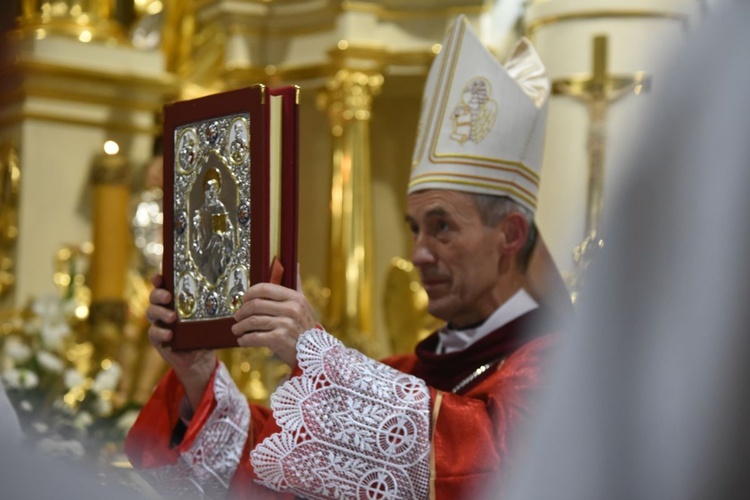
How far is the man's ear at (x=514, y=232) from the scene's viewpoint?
3.12 metres

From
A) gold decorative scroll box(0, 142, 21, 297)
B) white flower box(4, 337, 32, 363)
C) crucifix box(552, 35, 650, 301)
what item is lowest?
white flower box(4, 337, 32, 363)

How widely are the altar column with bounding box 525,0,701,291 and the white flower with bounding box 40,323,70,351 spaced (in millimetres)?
1832

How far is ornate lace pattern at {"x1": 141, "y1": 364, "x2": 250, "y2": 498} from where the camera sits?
285 cm

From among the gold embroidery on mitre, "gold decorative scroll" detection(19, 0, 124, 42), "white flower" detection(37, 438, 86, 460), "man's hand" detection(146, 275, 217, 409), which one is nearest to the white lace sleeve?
"man's hand" detection(146, 275, 217, 409)

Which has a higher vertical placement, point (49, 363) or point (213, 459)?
point (49, 363)

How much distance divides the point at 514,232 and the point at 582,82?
5.87 feet

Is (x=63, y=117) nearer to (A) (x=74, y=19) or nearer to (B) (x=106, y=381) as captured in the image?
(A) (x=74, y=19)

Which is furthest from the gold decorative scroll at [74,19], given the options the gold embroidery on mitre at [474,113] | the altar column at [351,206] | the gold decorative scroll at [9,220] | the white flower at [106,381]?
the gold embroidery on mitre at [474,113]

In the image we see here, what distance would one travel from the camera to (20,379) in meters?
4.34

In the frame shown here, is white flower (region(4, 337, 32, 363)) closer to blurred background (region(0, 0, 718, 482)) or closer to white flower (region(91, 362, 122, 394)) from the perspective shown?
blurred background (region(0, 0, 718, 482))

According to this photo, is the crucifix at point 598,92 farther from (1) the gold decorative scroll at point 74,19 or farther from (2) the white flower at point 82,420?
(1) the gold decorative scroll at point 74,19

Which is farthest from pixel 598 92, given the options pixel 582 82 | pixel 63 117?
pixel 63 117

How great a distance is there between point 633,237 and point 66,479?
33 centimetres

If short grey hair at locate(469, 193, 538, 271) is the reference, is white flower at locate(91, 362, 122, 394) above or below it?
below
